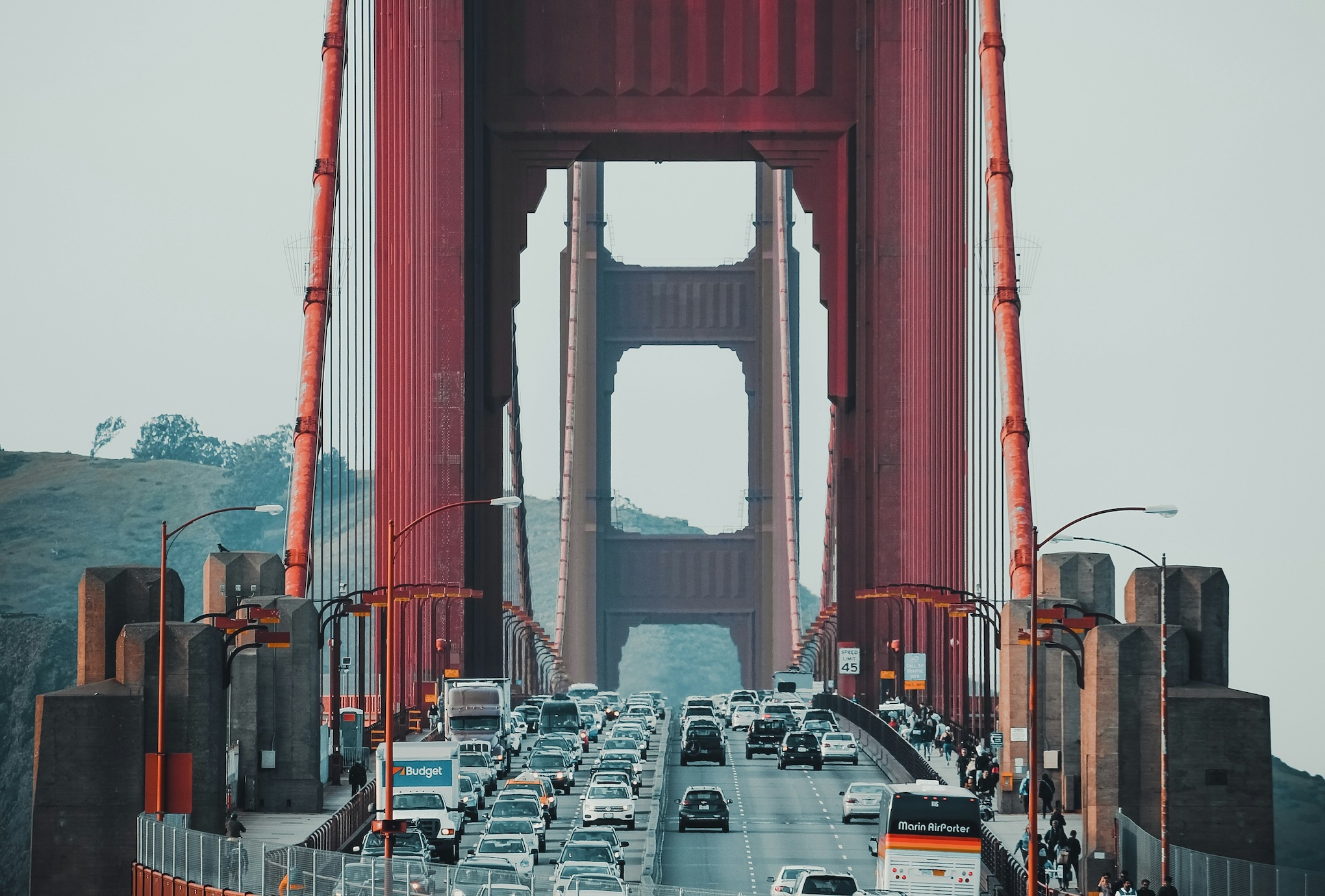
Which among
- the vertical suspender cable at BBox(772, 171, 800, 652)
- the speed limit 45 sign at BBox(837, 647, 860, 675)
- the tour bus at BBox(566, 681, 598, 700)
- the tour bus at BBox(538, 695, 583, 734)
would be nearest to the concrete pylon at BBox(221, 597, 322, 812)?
the tour bus at BBox(538, 695, 583, 734)

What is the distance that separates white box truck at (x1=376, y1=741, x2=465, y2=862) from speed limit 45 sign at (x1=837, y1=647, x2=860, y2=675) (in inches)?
1846

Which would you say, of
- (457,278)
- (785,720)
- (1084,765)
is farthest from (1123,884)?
(457,278)

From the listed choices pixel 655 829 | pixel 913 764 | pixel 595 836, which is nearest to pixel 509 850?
pixel 595 836

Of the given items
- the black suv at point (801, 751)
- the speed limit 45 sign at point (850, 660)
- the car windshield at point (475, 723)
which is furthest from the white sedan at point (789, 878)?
the speed limit 45 sign at point (850, 660)

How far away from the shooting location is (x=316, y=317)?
72.2m

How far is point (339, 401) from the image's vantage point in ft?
258

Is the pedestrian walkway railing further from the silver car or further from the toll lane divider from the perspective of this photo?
the silver car

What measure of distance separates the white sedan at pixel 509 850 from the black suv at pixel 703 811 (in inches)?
351

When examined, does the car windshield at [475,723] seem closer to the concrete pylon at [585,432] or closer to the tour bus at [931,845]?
the tour bus at [931,845]

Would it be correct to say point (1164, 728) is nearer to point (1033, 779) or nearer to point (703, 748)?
point (1033, 779)

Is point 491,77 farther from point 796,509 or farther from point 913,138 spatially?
point 796,509

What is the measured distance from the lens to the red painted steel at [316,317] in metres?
66.6

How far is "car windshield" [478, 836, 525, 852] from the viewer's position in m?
43.1

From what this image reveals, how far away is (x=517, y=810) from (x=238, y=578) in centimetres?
1281
